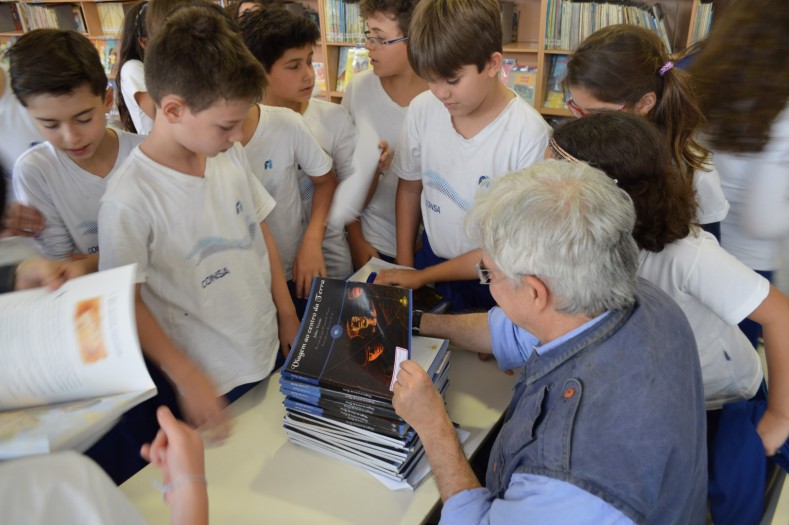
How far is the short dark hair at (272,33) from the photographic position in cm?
175

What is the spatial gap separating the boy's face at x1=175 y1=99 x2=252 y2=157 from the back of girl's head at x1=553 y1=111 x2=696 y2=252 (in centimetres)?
76

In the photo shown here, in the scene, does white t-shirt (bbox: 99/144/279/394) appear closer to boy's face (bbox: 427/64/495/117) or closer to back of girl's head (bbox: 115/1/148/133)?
boy's face (bbox: 427/64/495/117)

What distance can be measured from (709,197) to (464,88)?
730mm

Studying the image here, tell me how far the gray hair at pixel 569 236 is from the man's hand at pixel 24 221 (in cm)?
107

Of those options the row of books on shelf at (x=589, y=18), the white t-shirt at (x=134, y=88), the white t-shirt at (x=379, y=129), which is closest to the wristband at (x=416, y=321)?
the white t-shirt at (x=379, y=129)

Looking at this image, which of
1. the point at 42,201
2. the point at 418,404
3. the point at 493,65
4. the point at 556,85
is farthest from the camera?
the point at 556,85

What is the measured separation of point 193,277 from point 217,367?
25cm

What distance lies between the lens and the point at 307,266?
5.84 feet

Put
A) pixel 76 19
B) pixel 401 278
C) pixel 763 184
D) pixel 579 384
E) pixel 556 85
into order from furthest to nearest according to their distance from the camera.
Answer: pixel 76 19 < pixel 556 85 < pixel 401 278 < pixel 763 184 < pixel 579 384

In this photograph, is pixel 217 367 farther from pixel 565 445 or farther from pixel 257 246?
pixel 565 445

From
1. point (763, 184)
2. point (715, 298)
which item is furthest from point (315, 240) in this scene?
point (763, 184)

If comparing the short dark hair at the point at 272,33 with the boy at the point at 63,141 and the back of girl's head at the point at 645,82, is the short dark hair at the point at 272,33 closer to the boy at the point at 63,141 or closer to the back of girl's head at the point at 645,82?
the boy at the point at 63,141

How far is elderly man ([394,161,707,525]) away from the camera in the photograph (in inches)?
33.3

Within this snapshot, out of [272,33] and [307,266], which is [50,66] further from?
[307,266]
